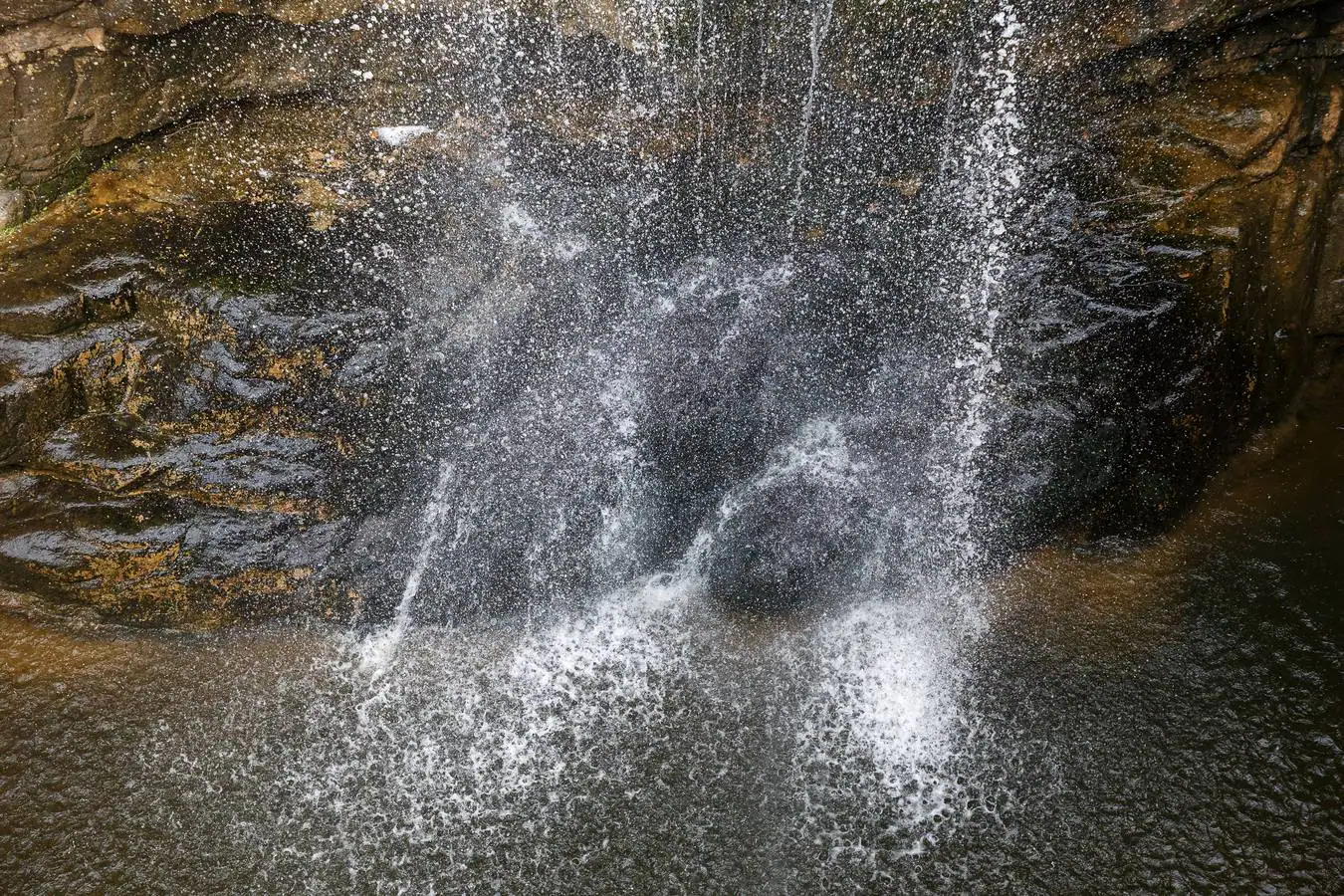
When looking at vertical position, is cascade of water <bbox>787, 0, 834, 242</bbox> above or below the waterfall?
above

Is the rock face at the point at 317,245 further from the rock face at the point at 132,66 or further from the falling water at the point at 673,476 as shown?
the falling water at the point at 673,476

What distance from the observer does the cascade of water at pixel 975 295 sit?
5.70 m

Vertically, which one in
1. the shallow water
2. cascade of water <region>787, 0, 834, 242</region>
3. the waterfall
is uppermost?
cascade of water <region>787, 0, 834, 242</region>

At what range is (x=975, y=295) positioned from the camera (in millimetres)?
5867

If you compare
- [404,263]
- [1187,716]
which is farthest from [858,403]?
[404,263]

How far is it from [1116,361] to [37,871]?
7.77 m

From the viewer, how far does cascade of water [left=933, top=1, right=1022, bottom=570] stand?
5.70 metres

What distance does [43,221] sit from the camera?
515 cm

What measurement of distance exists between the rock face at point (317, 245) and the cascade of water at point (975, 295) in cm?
→ 33

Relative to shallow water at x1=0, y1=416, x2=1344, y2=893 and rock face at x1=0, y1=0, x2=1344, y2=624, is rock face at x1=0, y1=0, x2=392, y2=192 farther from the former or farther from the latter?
shallow water at x1=0, y1=416, x2=1344, y2=893

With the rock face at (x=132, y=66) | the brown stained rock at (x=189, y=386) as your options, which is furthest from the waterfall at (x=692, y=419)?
the rock face at (x=132, y=66)

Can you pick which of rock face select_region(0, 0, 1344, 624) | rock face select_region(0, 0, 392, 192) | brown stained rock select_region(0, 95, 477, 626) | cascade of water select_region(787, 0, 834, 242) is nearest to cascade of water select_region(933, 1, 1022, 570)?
rock face select_region(0, 0, 1344, 624)

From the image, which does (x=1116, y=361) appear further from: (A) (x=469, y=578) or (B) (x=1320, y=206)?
(A) (x=469, y=578)

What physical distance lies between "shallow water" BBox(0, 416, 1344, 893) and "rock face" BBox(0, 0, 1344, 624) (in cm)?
57
